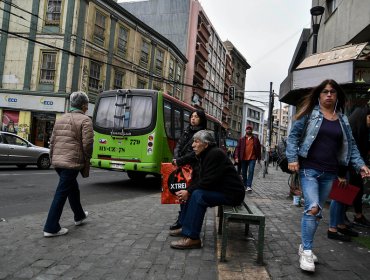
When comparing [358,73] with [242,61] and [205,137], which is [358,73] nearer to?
[205,137]

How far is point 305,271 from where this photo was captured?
136 inches

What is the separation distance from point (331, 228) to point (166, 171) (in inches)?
92.1

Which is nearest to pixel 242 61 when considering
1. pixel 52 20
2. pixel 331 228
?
pixel 52 20

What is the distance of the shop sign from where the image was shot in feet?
76.8

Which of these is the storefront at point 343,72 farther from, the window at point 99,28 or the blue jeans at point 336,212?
the window at point 99,28

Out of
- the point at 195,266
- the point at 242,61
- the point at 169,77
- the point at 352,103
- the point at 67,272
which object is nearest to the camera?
the point at 67,272

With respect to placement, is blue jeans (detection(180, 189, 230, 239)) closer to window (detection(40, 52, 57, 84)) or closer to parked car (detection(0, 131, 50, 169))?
parked car (detection(0, 131, 50, 169))

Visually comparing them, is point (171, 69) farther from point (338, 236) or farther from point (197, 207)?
point (197, 207)

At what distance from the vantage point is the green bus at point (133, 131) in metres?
10.4

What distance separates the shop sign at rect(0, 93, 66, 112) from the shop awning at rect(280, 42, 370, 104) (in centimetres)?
1823

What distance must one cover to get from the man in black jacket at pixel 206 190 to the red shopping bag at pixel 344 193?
1071mm

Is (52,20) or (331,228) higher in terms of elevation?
(52,20)

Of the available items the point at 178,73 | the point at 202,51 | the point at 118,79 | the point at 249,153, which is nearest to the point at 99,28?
the point at 118,79

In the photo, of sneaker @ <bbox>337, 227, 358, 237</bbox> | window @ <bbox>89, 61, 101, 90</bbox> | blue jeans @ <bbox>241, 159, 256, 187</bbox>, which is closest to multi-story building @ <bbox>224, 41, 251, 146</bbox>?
window @ <bbox>89, 61, 101, 90</bbox>
